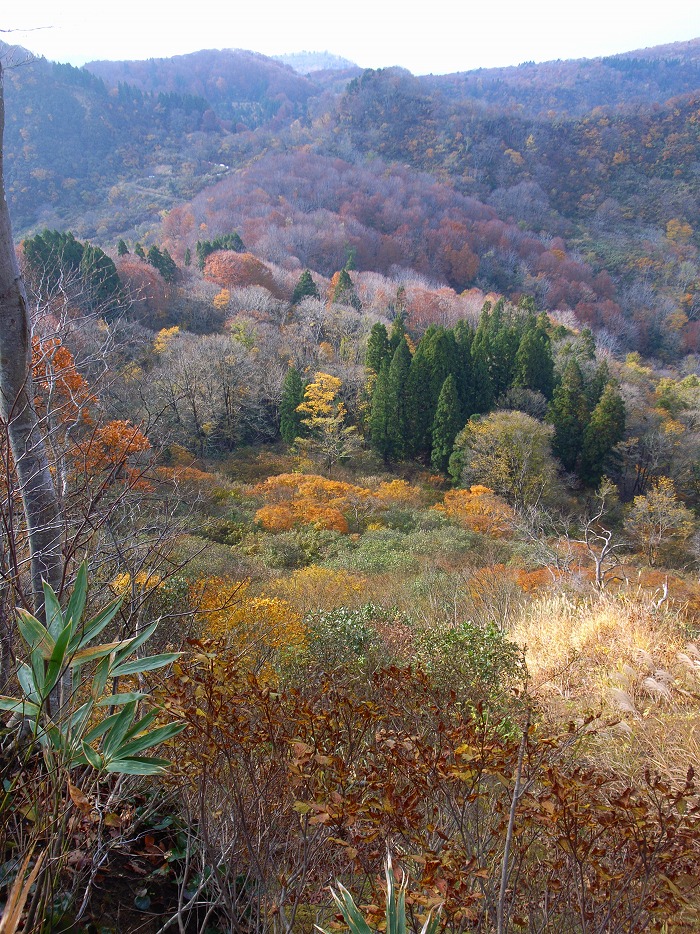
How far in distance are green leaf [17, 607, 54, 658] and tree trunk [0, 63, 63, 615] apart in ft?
2.52

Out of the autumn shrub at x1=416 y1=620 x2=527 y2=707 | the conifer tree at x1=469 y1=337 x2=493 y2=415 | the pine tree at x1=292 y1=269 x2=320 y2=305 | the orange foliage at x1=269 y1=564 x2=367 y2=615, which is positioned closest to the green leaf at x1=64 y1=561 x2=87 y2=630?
the autumn shrub at x1=416 y1=620 x2=527 y2=707

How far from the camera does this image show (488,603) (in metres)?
7.81

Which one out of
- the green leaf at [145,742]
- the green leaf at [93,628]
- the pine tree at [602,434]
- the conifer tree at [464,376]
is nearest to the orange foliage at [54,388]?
the green leaf at [93,628]

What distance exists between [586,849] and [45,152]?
92092mm

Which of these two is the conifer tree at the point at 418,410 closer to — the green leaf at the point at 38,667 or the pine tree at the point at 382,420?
the pine tree at the point at 382,420

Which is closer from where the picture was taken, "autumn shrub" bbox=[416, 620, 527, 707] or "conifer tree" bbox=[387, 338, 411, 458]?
"autumn shrub" bbox=[416, 620, 527, 707]

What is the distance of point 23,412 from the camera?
2.42 metres

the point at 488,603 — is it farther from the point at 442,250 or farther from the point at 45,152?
the point at 45,152

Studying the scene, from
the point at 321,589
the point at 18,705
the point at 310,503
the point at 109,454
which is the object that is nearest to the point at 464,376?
the point at 310,503

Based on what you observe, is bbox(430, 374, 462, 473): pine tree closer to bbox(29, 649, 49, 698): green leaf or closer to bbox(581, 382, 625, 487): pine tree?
bbox(581, 382, 625, 487): pine tree

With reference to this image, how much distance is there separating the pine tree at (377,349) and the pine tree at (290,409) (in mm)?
4816

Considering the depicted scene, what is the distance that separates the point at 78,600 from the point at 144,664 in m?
0.28

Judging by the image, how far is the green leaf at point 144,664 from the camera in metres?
1.61

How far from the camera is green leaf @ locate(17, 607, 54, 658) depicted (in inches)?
60.1
